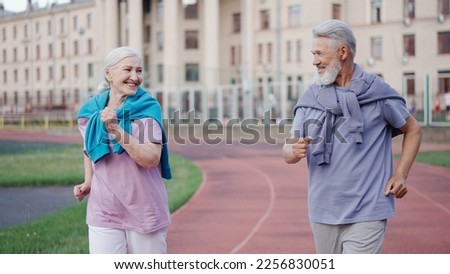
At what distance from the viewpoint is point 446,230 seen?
4871 mm

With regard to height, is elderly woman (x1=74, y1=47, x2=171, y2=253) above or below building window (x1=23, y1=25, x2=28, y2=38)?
below

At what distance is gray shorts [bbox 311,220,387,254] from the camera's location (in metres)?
3.17

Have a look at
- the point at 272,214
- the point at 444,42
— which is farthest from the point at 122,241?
the point at 272,214

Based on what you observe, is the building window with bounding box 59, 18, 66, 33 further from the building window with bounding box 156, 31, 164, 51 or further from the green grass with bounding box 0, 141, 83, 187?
the building window with bounding box 156, 31, 164, 51

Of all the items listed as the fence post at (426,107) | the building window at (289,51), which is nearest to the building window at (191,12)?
the building window at (289,51)

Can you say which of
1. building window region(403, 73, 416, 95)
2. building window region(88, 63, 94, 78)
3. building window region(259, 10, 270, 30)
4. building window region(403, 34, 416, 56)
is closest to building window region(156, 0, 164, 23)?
building window region(259, 10, 270, 30)

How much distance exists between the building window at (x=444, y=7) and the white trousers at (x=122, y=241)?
2903 millimetres

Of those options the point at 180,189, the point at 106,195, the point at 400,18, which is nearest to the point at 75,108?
the point at 180,189

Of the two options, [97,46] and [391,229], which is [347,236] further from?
[97,46]

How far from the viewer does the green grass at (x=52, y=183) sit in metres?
5.98

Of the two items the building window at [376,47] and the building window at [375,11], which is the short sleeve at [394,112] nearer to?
the building window at [375,11]

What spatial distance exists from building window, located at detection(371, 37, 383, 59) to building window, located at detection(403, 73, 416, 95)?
571 millimetres

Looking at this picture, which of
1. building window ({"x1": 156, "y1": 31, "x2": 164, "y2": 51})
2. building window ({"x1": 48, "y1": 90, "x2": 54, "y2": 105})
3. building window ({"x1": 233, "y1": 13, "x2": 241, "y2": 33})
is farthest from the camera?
building window ({"x1": 156, "y1": 31, "x2": 164, "y2": 51})

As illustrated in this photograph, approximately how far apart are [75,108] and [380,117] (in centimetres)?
488
